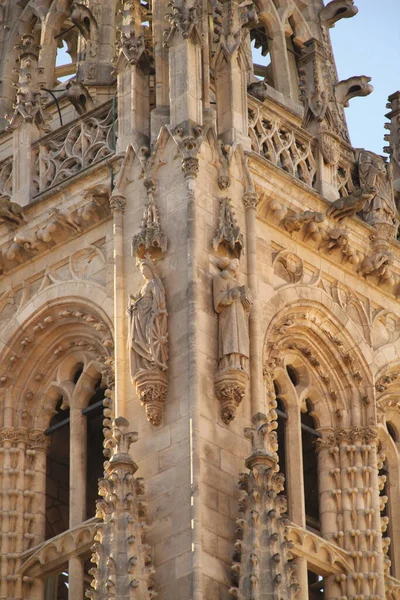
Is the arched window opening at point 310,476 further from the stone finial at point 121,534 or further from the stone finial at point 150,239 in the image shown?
the stone finial at point 121,534

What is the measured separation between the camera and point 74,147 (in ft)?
120

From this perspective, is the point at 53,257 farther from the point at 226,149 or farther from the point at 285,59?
the point at 285,59

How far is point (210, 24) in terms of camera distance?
36219 millimetres

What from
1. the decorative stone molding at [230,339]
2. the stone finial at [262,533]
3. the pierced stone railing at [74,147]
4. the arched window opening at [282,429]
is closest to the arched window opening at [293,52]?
the pierced stone railing at [74,147]

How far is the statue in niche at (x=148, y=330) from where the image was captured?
32.7 m

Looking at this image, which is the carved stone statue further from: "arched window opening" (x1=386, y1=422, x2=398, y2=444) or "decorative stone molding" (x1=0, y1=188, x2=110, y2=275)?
"arched window opening" (x1=386, y1=422, x2=398, y2=444)

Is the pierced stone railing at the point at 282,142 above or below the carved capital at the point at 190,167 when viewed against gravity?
above

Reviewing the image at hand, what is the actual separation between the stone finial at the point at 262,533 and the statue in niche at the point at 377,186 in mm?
5933

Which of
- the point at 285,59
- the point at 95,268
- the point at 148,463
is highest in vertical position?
A: the point at 285,59

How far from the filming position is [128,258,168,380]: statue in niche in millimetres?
32688

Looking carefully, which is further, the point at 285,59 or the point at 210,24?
the point at 285,59

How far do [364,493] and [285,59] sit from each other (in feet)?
25.1

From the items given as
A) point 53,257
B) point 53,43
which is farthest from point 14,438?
point 53,43

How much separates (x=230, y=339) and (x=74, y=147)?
489 centimetres
